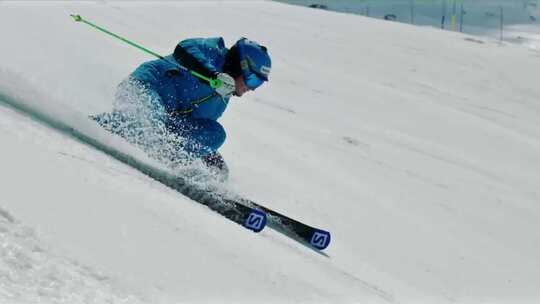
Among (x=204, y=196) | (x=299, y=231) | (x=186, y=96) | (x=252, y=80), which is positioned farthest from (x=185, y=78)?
(x=299, y=231)

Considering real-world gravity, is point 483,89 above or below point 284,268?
above

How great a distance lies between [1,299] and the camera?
1.96 metres

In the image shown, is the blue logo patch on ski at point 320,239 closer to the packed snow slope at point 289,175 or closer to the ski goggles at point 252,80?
the packed snow slope at point 289,175

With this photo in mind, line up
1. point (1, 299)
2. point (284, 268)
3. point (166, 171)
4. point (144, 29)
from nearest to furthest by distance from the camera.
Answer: point (1, 299) < point (284, 268) < point (166, 171) < point (144, 29)

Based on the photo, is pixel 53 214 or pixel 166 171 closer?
pixel 53 214

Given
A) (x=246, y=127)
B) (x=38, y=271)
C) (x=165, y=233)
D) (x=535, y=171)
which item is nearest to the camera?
(x=38, y=271)

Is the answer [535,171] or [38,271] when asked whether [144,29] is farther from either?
[38,271]

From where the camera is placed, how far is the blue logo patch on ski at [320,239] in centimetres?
477

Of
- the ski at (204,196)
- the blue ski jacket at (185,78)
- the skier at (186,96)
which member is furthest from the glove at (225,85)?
the ski at (204,196)

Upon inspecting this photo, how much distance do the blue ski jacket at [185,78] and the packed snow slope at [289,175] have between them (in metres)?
0.61

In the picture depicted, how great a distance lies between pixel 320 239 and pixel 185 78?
1801 mm

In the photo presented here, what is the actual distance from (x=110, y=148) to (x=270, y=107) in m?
5.67

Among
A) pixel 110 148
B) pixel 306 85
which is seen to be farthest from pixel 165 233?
pixel 306 85

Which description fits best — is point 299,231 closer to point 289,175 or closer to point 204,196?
point 204,196
